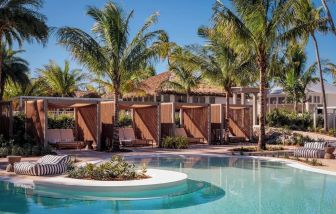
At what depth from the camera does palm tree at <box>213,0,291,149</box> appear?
62.0ft

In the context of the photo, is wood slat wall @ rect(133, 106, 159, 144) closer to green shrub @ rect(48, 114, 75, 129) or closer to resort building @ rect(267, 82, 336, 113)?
green shrub @ rect(48, 114, 75, 129)

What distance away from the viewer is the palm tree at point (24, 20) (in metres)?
19.3

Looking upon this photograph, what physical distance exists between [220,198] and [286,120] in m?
24.1

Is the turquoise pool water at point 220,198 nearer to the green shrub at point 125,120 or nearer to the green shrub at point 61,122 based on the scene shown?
the green shrub at point 61,122

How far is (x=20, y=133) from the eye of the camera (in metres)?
20.6

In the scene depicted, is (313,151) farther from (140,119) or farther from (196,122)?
(140,119)

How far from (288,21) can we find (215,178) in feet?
30.6

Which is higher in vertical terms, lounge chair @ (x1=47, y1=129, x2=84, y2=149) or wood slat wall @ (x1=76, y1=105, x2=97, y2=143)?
wood slat wall @ (x1=76, y1=105, x2=97, y2=143)

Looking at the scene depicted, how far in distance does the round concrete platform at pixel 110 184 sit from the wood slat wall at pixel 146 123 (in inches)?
467

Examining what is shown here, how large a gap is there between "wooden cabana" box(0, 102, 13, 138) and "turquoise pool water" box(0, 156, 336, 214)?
30.5 ft

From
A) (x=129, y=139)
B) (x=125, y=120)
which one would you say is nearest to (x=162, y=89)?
(x=125, y=120)

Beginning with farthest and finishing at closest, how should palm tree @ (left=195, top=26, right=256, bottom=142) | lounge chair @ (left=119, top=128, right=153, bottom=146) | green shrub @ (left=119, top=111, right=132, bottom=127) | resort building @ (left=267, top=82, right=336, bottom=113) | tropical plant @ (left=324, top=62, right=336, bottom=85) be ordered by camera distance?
1. resort building @ (left=267, top=82, right=336, bottom=113)
2. tropical plant @ (left=324, top=62, right=336, bottom=85)
3. green shrub @ (left=119, top=111, right=132, bottom=127)
4. palm tree @ (left=195, top=26, right=256, bottom=142)
5. lounge chair @ (left=119, top=128, right=153, bottom=146)

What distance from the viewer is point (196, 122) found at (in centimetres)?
2534

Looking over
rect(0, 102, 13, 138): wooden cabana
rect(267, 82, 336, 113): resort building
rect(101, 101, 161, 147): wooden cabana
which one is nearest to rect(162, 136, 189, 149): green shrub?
rect(101, 101, 161, 147): wooden cabana
